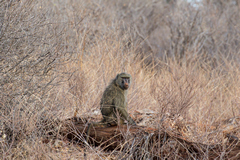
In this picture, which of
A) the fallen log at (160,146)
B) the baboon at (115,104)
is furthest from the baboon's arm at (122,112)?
the fallen log at (160,146)

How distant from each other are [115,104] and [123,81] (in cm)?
35

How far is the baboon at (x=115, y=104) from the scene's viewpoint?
3.84 m

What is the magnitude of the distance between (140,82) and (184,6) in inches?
235

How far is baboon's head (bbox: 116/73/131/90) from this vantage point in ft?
12.7

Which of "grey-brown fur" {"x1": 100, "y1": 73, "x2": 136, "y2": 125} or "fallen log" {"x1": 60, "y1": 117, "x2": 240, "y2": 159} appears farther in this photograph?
"grey-brown fur" {"x1": 100, "y1": 73, "x2": 136, "y2": 125}

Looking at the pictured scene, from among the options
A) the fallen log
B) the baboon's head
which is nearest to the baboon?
the baboon's head

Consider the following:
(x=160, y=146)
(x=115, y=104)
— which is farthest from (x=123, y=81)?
(x=160, y=146)

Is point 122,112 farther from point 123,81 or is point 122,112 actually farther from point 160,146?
point 160,146

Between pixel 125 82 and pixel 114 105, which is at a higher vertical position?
pixel 125 82

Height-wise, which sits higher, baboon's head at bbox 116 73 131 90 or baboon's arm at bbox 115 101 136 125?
baboon's head at bbox 116 73 131 90

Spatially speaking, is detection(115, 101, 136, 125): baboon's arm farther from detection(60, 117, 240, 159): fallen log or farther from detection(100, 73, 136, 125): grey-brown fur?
detection(60, 117, 240, 159): fallen log

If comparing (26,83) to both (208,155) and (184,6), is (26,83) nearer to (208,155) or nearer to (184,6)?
(208,155)

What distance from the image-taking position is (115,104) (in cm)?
386

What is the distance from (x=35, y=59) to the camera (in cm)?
404
